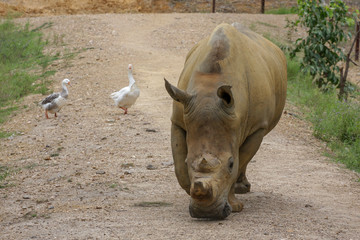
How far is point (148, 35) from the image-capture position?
21312 mm

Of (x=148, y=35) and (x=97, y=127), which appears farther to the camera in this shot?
(x=148, y=35)

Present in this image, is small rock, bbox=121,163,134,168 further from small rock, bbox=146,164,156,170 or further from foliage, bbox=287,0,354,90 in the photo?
foliage, bbox=287,0,354,90

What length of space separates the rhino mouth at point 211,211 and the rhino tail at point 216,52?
1365mm

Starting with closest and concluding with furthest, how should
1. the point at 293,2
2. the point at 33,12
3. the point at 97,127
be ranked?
the point at 97,127, the point at 33,12, the point at 293,2

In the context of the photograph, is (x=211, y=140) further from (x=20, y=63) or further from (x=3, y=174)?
(x=20, y=63)

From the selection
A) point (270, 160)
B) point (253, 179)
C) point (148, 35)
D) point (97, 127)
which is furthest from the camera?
point (148, 35)

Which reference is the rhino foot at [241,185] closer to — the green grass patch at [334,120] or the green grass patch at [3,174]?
the green grass patch at [334,120]

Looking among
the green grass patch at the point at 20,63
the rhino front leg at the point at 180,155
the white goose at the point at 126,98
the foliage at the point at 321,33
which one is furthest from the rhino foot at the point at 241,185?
the foliage at the point at 321,33

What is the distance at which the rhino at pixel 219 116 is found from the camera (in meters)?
5.63

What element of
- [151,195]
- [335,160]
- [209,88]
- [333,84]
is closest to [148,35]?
[333,84]

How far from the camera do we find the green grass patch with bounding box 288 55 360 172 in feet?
35.2

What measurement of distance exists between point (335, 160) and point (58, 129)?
5.28 metres

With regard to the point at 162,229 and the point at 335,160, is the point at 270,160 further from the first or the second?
the point at 162,229

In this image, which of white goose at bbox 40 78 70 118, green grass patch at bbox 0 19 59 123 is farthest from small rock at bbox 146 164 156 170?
green grass patch at bbox 0 19 59 123
